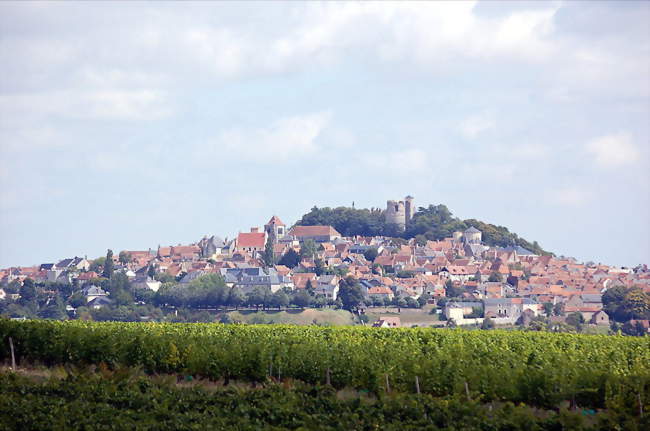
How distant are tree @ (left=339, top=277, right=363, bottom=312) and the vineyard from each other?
10892cm

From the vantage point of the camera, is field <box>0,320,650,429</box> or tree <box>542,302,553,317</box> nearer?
field <box>0,320,650,429</box>

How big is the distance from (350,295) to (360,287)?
496 cm

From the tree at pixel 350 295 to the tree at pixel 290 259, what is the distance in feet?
109

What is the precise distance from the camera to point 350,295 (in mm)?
141375

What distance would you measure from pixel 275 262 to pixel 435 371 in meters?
156

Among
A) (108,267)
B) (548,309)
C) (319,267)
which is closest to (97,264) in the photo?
(108,267)

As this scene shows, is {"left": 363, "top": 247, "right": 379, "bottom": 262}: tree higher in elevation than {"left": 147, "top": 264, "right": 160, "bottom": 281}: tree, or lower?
higher

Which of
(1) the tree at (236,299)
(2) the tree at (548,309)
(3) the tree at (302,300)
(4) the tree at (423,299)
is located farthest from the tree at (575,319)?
(1) the tree at (236,299)

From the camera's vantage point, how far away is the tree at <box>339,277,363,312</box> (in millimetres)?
141125

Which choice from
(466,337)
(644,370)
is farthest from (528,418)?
(466,337)

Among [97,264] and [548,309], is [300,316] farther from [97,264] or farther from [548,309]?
[97,264]

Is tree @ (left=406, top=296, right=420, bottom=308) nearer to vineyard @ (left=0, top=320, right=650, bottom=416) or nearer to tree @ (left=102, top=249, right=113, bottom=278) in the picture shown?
tree @ (left=102, top=249, right=113, bottom=278)

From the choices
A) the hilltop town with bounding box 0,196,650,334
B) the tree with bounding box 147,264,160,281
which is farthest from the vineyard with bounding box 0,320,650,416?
the tree with bounding box 147,264,160,281

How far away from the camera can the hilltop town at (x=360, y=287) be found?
447ft
